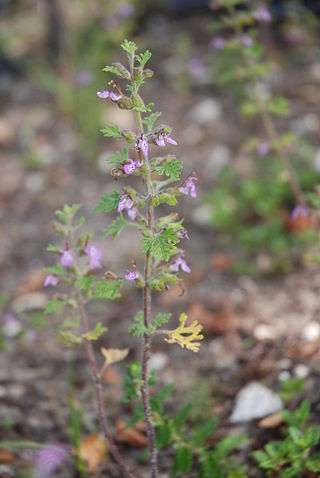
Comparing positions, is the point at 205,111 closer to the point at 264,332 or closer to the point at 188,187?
the point at 264,332

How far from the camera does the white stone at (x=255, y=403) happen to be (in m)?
2.19

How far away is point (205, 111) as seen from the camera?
4230mm

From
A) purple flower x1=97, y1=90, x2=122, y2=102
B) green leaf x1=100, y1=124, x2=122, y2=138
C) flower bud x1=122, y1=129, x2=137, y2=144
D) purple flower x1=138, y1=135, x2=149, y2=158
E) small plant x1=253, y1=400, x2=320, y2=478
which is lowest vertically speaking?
small plant x1=253, y1=400, x2=320, y2=478

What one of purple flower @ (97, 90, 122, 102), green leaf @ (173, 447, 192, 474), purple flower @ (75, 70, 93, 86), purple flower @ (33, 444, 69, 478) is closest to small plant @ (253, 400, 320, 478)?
green leaf @ (173, 447, 192, 474)

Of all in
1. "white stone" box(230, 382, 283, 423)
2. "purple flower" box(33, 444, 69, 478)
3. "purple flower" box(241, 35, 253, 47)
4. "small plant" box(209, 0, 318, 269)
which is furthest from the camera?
"small plant" box(209, 0, 318, 269)

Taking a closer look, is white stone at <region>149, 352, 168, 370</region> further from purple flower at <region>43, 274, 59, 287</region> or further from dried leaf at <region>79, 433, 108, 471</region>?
purple flower at <region>43, 274, 59, 287</region>

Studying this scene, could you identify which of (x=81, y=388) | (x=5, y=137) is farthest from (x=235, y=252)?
(x=5, y=137)

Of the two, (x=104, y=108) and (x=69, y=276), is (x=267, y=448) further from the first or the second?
(x=104, y=108)

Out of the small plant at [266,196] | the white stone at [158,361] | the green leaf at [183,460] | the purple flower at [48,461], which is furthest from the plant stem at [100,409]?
the small plant at [266,196]

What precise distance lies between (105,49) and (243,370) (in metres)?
3.18

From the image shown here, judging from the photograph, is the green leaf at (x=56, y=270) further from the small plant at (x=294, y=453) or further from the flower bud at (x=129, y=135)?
the small plant at (x=294, y=453)

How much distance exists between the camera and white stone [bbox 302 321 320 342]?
2459mm

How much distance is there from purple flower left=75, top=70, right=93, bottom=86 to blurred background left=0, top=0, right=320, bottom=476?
12 mm

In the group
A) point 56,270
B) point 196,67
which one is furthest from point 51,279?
point 196,67
